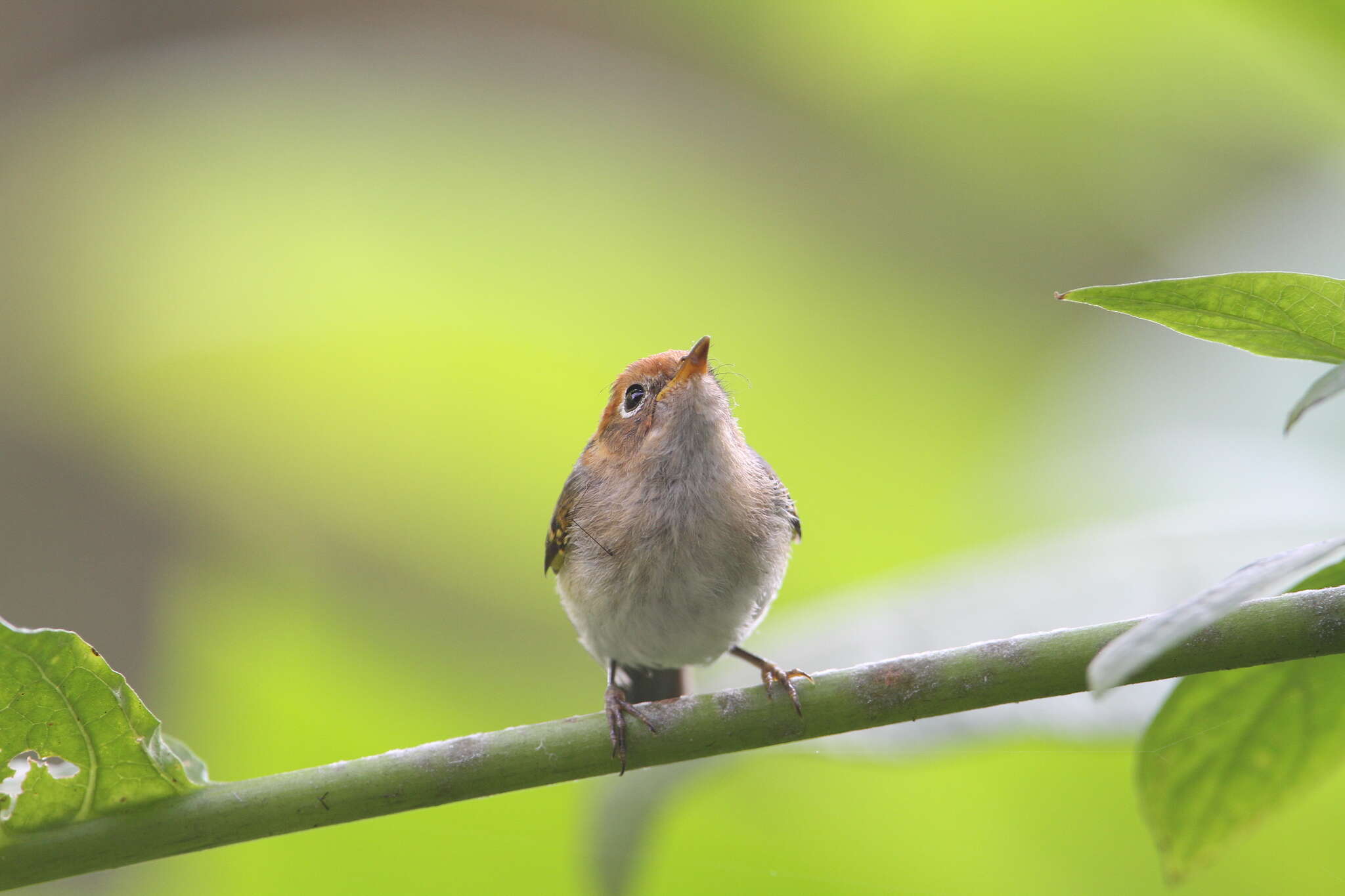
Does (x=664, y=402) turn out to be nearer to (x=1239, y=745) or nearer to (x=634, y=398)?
(x=634, y=398)

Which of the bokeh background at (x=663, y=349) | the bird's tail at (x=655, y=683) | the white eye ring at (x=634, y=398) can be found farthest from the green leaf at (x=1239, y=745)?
the bird's tail at (x=655, y=683)

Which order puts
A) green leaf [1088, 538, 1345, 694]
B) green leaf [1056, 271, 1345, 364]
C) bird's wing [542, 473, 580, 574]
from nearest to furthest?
green leaf [1088, 538, 1345, 694] < green leaf [1056, 271, 1345, 364] < bird's wing [542, 473, 580, 574]

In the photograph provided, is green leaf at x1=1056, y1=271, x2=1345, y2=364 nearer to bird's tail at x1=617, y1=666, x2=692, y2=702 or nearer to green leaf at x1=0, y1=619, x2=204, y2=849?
green leaf at x1=0, y1=619, x2=204, y2=849

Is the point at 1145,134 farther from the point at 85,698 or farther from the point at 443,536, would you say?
the point at 85,698

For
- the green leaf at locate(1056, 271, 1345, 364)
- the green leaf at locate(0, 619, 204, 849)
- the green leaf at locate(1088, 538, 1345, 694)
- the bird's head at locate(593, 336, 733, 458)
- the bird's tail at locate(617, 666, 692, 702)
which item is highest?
the bird's head at locate(593, 336, 733, 458)

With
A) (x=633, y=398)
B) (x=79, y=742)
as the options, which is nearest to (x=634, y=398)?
(x=633, y=398)

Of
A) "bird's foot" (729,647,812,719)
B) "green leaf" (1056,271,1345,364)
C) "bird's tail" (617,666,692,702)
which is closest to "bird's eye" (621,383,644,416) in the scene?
"bird's foot" (729,647,812,719)
